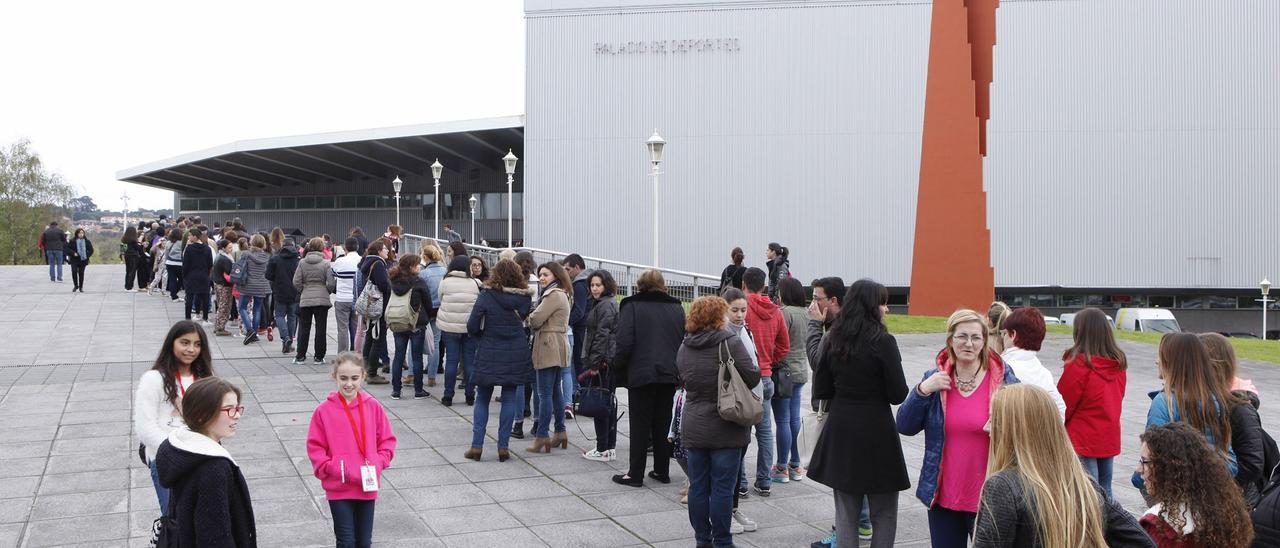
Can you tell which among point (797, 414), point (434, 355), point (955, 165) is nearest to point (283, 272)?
point (434, 355)

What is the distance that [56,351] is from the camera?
15250mm

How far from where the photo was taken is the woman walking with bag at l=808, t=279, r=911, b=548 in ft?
16.8

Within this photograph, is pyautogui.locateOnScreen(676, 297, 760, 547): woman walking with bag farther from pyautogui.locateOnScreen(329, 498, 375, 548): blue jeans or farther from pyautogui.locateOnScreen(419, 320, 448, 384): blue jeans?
pyautogui.locateOnScreen(419, 320, 448, 384): blue jeans

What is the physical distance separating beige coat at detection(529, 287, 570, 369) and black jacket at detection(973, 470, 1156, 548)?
5569 millimetres

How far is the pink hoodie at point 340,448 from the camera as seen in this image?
5156 millimetres

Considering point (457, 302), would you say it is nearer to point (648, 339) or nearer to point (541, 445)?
point (541, 445)

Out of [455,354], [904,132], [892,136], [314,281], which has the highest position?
[904,132]

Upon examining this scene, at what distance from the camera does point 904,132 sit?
106 feet

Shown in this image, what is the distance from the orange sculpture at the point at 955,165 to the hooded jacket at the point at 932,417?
1943cm

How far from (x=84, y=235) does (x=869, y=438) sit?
2455cm

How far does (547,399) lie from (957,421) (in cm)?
470

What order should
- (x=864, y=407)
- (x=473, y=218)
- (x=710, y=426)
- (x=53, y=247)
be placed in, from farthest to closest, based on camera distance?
(x=473, y=218) < (x=53, y=247) < (x=710, y=426) < (x=864, y=407)

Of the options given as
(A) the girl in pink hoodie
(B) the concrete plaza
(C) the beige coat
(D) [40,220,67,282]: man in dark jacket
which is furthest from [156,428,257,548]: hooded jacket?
(D) [40,220,67,282]: man in dark jacket

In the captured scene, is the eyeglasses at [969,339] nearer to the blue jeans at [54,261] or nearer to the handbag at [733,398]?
the handbag at [733,398]
